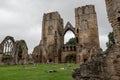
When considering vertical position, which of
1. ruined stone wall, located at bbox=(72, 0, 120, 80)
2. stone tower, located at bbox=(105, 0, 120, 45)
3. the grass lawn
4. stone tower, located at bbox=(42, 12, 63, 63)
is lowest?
the grass lawn

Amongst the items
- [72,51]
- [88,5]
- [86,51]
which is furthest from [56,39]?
[88,5]

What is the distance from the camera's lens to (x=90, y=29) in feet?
137

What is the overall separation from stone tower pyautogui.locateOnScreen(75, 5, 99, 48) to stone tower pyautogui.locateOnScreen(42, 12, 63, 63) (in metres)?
5.31

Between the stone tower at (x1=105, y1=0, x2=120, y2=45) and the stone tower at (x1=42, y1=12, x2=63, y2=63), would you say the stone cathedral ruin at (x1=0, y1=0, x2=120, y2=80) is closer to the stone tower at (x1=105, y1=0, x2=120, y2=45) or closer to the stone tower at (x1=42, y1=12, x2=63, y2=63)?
the stone tower at (x1=42, y1=12, x2=63, y2=63)

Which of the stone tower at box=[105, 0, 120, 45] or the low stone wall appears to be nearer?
the low stone wall

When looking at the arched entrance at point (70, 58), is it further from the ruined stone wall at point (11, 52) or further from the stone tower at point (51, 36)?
the ruined stone wall at point (11, 52)

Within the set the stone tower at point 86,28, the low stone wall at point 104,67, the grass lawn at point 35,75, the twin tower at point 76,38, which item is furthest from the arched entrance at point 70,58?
the low stone wall at point 104,67

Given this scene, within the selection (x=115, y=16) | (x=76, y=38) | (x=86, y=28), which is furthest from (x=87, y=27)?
(x=115, y=16)

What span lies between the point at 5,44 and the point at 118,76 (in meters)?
33.4

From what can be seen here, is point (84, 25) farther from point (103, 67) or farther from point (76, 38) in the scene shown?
point (103, 67)

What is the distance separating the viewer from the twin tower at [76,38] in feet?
135

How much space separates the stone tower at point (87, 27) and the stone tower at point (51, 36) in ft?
17.4

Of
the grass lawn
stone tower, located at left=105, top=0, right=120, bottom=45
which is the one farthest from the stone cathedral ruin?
stone tower, located at left=105, top=0, right=120, bottom=45

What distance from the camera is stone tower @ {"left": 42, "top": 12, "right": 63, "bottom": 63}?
138 feet
